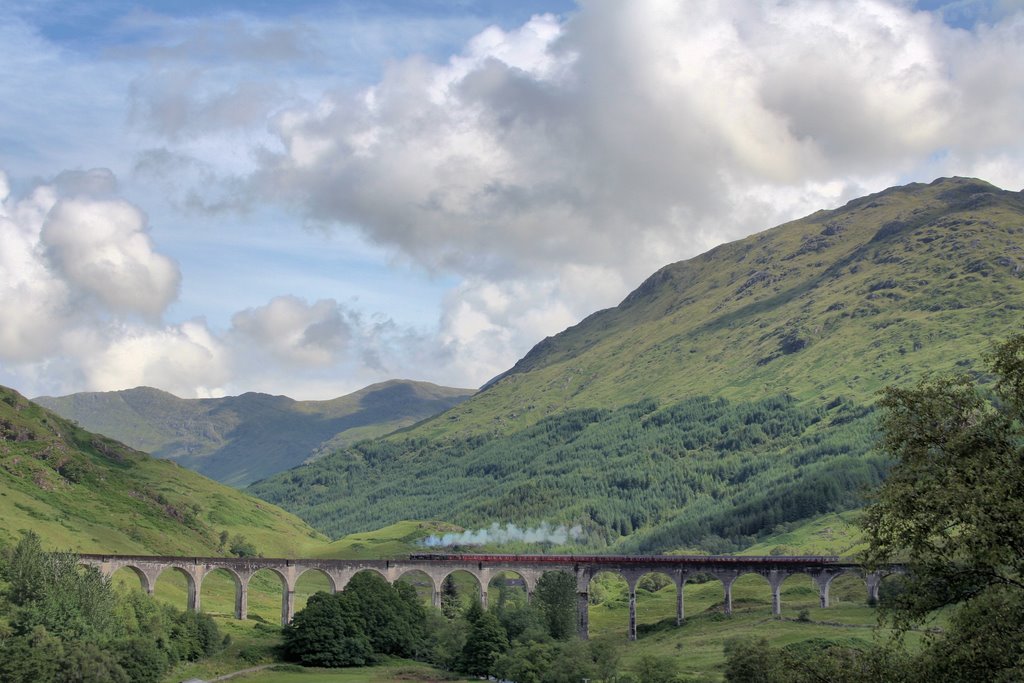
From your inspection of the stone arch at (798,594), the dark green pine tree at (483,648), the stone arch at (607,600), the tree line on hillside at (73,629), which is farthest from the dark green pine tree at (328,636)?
the stone arch at (798,594)

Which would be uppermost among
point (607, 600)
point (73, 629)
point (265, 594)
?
point (73, 629)

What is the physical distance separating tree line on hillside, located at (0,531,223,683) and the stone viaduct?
27.9m

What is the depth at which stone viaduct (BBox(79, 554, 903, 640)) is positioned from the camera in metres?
133

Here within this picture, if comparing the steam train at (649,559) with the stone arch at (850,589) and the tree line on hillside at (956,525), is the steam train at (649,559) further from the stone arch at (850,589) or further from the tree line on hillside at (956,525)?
the tree line on hillside at (956,525)

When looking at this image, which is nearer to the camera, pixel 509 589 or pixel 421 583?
pixel 509 589

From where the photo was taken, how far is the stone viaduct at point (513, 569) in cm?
13288

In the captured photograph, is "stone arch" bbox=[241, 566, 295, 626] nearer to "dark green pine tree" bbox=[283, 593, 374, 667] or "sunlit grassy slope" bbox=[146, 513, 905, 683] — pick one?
"sunlit grassy slope" bbox=[146, 513, 905, 683]

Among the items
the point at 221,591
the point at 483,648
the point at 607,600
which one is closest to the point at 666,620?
the point at 607,600

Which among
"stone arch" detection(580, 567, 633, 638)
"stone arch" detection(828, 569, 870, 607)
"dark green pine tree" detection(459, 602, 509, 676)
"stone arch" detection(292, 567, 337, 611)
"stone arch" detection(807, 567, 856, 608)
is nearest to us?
"dark green pine tree" detection(459, 602, 509, 676)

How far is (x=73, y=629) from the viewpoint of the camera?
293 ft

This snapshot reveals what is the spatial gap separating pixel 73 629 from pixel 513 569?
73826mm

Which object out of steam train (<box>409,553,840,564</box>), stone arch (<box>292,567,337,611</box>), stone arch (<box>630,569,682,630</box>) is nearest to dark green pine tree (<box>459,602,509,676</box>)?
stone arch (<box>630,569,682,630</box>)

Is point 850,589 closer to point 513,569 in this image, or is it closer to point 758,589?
point 758,589

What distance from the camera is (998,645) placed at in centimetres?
2589
